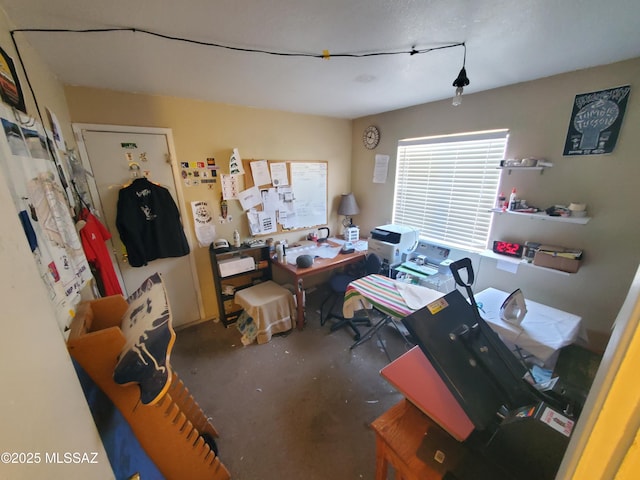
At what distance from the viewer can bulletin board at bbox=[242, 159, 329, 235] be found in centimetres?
272

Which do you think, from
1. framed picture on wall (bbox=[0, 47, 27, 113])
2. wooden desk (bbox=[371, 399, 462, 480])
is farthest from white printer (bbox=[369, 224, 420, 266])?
framed picture on wall (bbox=[0, 47, 27, 113])

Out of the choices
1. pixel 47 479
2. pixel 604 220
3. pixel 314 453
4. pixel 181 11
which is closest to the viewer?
pixel 47 479

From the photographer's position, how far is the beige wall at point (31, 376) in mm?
374

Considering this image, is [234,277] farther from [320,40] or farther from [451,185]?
[451,185]

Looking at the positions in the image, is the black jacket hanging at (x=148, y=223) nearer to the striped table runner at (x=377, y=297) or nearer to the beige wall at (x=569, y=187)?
the striped table runner at (x=377, y=297)

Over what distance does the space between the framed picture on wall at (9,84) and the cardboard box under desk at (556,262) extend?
10.6 ft

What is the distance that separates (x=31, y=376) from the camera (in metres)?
0.43

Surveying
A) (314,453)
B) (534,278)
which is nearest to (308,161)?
(534,278)

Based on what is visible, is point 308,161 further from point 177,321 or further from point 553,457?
point 553,457

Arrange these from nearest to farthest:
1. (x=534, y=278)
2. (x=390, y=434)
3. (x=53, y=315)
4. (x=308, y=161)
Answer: (x=53, y=315)
(x=390, y=434)
(x=534, y=278)
(x=308, y=161)

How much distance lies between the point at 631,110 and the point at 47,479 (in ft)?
9.82

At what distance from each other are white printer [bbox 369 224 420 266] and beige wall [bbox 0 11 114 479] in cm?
240

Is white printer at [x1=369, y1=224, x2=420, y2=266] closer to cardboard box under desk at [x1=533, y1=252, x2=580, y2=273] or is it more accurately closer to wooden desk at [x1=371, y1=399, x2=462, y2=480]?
cardboard box under desk at [x1=533, y1=252, x2=580, y2=273]

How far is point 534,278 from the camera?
2010mm
